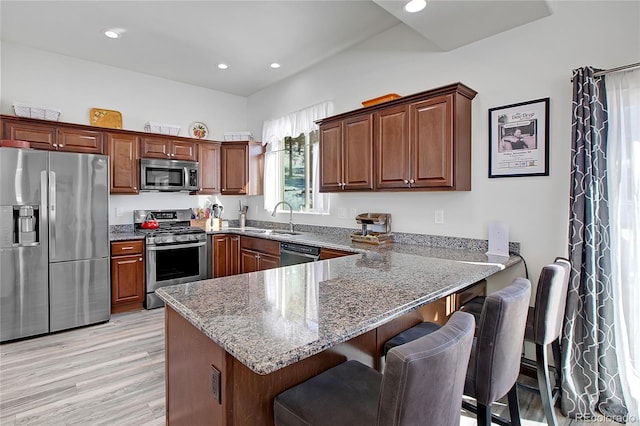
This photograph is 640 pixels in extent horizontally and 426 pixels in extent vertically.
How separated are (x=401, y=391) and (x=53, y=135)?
14.7 feet

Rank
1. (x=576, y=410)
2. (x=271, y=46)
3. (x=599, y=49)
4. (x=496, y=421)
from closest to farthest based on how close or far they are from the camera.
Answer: (x=496, y=421), (x=576, y=410), (x=599, y=49), (x=271, y=46)

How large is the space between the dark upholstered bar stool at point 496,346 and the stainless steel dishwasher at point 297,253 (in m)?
2.05

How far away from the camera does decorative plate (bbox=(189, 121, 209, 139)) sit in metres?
5.12

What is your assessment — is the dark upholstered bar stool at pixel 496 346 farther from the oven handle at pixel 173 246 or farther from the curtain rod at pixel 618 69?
the oven handle at pixel 173 246

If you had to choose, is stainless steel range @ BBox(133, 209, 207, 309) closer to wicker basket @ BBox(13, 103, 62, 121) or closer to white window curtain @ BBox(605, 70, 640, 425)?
wicker basket @ BBox(13, 103, 62, 121)

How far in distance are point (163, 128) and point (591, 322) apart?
496 cm

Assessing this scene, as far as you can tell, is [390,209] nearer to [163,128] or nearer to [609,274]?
[609,274]

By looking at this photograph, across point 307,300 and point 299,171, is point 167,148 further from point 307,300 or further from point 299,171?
point 307,300

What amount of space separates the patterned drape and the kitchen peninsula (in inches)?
28.7

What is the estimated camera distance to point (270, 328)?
3.57 feet

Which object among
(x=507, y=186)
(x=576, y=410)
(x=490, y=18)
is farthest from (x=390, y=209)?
(x=576, y=410)

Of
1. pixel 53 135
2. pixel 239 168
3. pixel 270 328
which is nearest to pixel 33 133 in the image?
pixel 53 135

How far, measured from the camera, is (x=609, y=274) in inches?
81.0

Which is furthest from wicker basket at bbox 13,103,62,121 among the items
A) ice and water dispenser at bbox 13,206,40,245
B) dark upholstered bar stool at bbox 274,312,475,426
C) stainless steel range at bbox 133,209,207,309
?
dark upholstered bar stool at bbox 274,312,475,426
